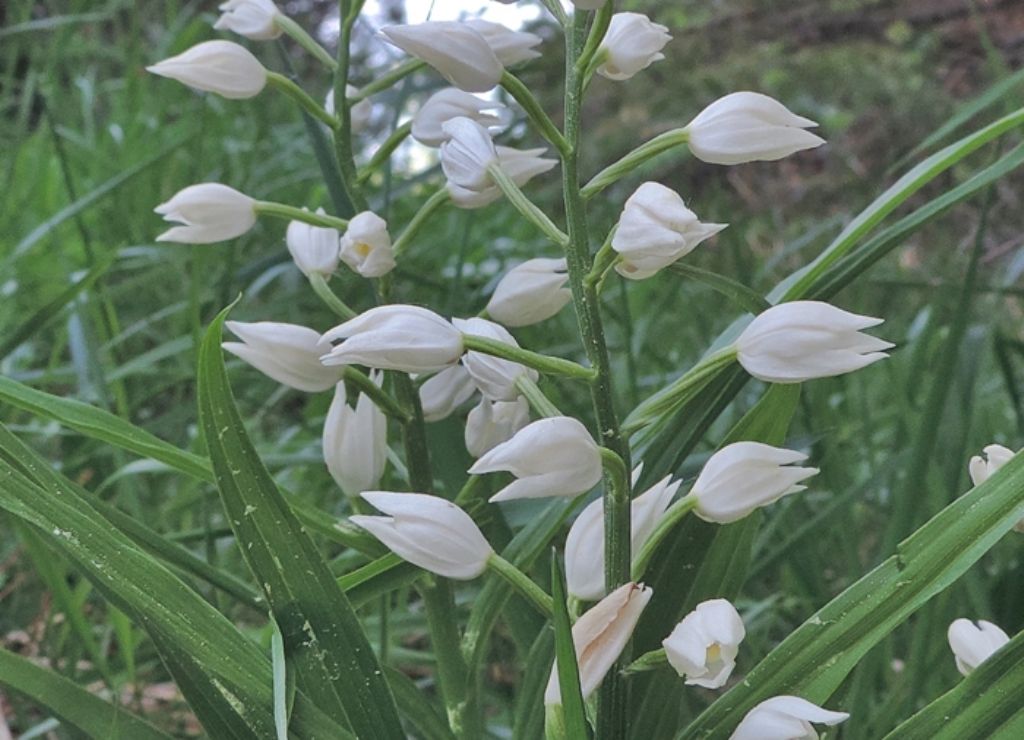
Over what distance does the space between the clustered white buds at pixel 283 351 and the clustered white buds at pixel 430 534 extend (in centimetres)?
11

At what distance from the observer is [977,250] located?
732 mm

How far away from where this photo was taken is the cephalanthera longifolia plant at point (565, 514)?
0.43m

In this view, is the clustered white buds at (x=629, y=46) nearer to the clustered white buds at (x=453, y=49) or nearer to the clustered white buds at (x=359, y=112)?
the clustered white buds at (x=453, y=49)

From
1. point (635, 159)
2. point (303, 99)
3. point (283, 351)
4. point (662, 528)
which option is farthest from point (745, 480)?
point (303, 99)

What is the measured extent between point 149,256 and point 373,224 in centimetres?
128

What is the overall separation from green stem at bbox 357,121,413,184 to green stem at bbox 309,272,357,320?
2.4 inches

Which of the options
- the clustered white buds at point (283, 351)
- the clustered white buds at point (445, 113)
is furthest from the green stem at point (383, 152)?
the clustered white buds at point (283, 351)

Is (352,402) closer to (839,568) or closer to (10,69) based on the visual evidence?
(839,568)

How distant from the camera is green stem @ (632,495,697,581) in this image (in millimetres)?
457

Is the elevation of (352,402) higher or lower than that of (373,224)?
lower

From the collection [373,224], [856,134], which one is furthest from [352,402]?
[856,134]

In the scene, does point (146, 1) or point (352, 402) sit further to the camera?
point (146, 1)

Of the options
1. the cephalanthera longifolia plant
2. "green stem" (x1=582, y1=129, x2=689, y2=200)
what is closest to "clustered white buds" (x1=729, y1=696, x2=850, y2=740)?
the cephalanthera longifolia plant

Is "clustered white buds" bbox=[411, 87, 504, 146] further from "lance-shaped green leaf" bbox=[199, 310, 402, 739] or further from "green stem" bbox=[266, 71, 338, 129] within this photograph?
"lance-shaped green leaf" bbox=[199, 310, 402, 739]
